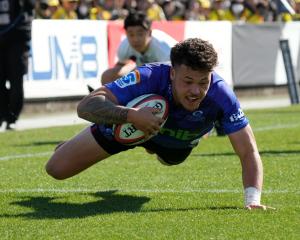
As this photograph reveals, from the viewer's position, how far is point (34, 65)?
1661 centimetres

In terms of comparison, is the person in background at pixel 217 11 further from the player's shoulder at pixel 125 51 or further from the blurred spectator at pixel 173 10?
the player's shoulder at pixel 125 51

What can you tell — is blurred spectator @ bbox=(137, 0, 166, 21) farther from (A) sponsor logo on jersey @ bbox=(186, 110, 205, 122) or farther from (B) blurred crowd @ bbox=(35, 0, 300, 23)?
(A) sponsor logo on jersey @ bbox=(186, 110, 205, 122)

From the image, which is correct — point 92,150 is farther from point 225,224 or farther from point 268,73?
point 268,73

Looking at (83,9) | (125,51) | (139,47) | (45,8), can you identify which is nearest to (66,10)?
(83,9)

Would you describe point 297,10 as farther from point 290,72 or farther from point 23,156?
point 23,156

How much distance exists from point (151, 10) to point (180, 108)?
16.5 metres

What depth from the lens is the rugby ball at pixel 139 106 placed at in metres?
7.02

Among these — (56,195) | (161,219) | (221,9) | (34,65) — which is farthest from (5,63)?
(221,9)

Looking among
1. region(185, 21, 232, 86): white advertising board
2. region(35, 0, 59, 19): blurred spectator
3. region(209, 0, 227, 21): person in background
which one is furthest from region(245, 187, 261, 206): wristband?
region(209, 0, 227, 21): person in background

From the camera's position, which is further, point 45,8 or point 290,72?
point 290,72

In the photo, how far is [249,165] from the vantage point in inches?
285

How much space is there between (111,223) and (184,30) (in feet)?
44.1

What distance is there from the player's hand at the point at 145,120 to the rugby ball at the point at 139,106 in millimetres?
124

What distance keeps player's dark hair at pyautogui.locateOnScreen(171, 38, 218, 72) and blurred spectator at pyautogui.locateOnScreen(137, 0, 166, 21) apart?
53.9 ft
